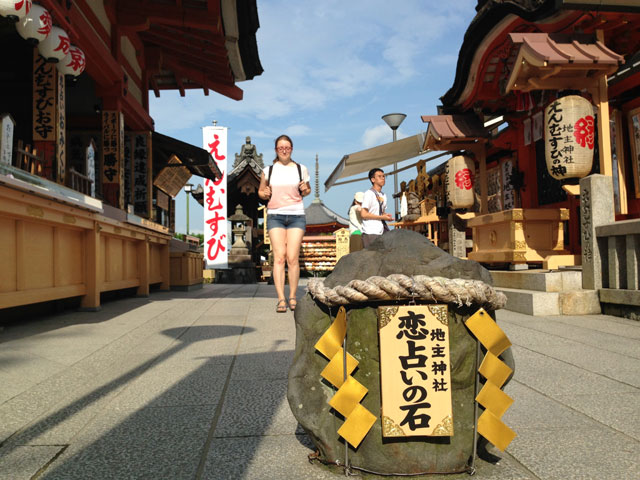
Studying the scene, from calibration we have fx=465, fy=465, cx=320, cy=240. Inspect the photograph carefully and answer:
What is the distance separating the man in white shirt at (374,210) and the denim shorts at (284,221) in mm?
1208

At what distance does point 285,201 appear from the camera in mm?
4781

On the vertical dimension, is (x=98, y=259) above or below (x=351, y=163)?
below

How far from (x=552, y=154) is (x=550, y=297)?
7.21 feet

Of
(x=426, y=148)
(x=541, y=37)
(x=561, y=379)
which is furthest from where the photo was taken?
(x=426, y=148)

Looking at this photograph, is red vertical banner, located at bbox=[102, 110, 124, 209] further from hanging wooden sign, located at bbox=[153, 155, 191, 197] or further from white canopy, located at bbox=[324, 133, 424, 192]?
white canopy, located at bbox=[324, 133, 424, 192]

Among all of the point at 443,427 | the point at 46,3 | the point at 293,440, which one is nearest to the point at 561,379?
the point at 443,427

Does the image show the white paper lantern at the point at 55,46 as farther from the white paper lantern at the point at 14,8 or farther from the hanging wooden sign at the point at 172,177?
the hanging wooden sign at the point at 172,177

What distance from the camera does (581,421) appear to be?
2121 millimetres

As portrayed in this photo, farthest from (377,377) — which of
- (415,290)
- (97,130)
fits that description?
(97,130)

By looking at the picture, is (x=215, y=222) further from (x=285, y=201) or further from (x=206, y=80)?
(x=285, y=201)

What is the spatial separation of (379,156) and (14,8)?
35.4 feet

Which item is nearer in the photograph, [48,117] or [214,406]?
[214,406]

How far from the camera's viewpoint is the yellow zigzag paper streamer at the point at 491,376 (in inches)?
65.4

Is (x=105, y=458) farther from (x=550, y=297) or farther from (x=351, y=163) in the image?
(x=351, y=163)
